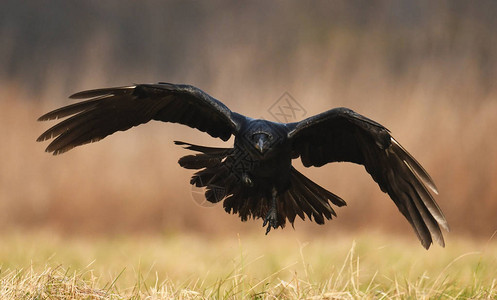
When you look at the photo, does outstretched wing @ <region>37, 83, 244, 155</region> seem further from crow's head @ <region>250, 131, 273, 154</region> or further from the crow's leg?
the crow's leg

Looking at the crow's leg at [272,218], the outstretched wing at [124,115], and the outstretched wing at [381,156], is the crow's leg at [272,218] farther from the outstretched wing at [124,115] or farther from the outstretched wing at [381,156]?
the outstretched wing at [124,115]

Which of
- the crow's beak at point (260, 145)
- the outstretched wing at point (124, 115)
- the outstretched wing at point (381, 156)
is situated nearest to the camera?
the crow's beak at point (260, 145)

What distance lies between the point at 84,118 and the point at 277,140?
1.43 meters

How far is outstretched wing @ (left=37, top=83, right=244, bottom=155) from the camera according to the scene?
13.6 feet

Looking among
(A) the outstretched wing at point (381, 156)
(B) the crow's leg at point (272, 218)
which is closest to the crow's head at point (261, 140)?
(A) the outstretched wing at point (381, 156)

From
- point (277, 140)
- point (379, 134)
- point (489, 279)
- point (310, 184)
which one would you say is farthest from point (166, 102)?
point (489, 279)

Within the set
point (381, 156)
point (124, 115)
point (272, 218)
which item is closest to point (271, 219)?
point (272, 218)

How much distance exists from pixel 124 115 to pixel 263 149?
3.76 feet

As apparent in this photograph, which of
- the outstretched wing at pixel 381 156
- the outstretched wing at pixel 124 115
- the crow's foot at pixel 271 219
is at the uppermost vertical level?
the outstretched wing at pixel 124 115

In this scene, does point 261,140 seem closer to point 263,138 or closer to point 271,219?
point 263,138

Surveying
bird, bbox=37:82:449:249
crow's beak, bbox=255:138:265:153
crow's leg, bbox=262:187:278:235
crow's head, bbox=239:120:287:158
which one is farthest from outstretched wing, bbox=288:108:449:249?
crow's leg, bbox=262:187:278:235

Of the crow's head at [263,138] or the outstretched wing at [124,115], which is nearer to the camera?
the crow's head at [263,138]

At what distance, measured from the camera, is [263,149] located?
3771 mm

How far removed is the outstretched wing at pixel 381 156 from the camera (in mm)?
3852
